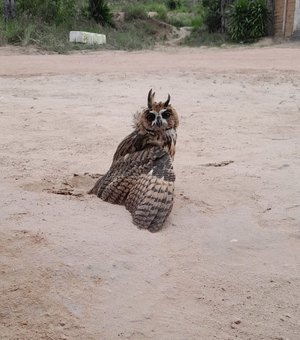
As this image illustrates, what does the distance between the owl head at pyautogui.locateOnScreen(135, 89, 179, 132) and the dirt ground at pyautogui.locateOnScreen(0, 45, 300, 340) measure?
0.68 metres

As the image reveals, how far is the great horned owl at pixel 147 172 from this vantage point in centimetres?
437

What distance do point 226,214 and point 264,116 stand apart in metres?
4.38

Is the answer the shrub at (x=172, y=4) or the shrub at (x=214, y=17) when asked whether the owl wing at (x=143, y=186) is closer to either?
the shrub at (x=214, y=17)

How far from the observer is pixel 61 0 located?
26078 millimetres

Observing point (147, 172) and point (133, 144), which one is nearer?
point (147, 172)

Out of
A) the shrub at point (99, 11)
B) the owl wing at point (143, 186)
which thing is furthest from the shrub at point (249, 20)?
the owl wing at point (143, 186)

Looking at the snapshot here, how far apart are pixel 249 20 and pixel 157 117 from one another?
20633mm

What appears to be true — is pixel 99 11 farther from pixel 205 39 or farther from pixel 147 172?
pixel 147 172

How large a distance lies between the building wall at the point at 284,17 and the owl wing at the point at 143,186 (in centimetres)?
1963

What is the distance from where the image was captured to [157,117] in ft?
16.0

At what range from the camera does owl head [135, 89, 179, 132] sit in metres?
4.90

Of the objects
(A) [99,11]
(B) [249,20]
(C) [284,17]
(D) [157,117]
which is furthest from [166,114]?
(A) [99,11]

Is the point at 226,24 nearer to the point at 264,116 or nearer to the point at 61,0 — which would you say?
the point at 61,0

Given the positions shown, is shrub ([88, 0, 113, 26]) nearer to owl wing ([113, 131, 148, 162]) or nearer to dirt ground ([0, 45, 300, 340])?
dirt ground ([0, 45, 300, 340])
